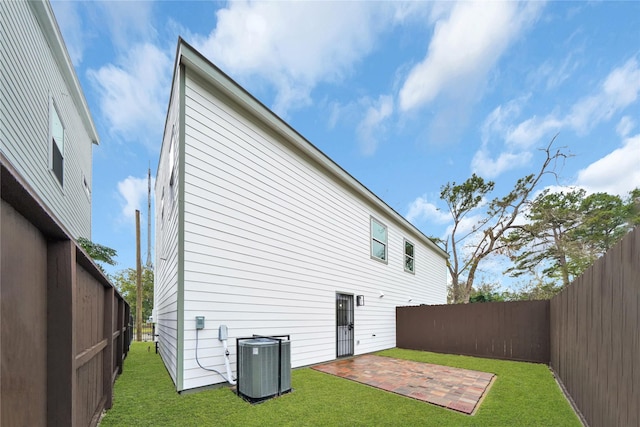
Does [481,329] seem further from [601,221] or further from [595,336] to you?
[601,221]

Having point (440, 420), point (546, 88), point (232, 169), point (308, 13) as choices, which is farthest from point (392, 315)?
point (546, 88)

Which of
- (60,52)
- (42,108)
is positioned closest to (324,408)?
(42,108)

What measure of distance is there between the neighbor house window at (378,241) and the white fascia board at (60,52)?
9.03 m

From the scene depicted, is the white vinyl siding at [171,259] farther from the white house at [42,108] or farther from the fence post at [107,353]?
the white house at [42,108]

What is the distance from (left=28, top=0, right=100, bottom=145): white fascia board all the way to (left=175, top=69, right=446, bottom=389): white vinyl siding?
3285mm

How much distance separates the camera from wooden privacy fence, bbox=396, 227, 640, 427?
2.32m

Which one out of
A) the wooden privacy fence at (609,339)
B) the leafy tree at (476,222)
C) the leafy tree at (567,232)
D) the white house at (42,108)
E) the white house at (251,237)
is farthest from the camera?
the leafy tree at (476,222)

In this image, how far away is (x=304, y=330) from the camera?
704 cm

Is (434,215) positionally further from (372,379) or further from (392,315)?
(372,379)

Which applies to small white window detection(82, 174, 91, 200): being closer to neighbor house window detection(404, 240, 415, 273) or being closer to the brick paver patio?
the brick paver patio

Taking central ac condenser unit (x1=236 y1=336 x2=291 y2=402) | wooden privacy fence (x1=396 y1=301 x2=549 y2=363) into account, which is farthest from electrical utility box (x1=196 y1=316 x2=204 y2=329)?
wooden privacy fence (x1=396 y1=301 x2=549 y2=363)

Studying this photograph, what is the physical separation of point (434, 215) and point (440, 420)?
2056 centimetres

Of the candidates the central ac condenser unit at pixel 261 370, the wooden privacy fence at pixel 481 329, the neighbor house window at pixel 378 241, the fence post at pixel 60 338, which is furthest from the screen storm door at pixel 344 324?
the fence post at pixel 60 338

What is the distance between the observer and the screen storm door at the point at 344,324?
8.30 meters
